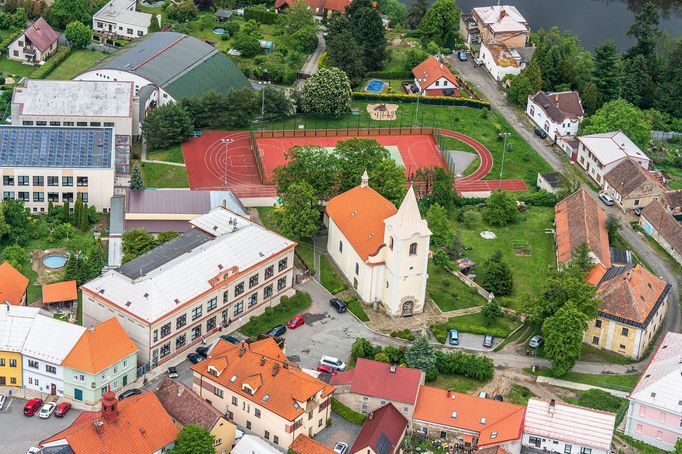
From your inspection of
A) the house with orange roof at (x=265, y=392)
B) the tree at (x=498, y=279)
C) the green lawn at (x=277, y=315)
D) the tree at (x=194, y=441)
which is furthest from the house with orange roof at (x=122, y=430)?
the tree at (x=498, y=279)

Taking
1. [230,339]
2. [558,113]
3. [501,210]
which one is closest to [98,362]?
[230,339]

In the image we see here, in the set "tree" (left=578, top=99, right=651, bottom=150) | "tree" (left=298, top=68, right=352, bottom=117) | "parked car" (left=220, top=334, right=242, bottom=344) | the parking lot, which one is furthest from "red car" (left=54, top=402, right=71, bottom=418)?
"tree" (left=578, top=99, right=651, bottom=150)

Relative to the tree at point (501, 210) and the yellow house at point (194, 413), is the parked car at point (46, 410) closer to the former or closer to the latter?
the yellow house at point (194, 413)

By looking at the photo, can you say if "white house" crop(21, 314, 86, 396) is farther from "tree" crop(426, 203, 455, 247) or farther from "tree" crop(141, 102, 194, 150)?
"tree" crop(141, 102, 194, 150)

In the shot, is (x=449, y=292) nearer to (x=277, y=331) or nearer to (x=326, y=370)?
(x=277, y=331)

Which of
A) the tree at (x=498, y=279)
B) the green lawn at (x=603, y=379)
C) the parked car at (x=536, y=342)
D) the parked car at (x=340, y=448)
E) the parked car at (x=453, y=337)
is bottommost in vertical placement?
the parked car at (x=340, y=448)
